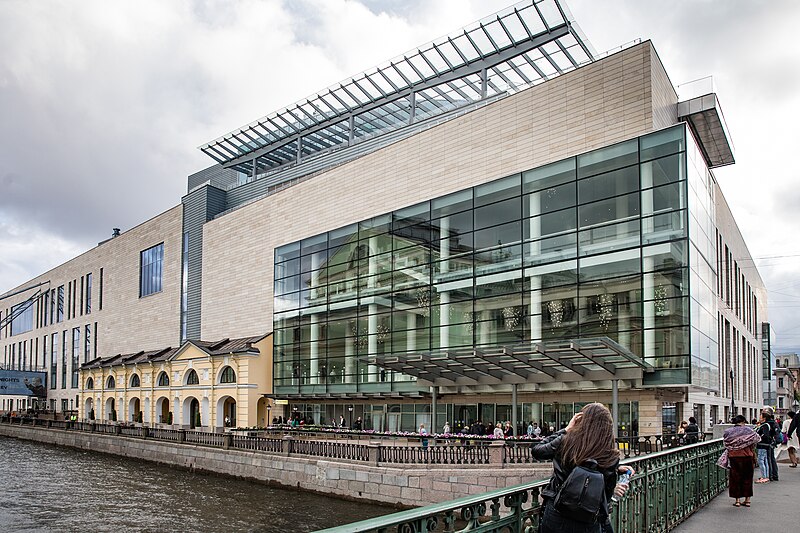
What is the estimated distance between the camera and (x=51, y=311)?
84.4m

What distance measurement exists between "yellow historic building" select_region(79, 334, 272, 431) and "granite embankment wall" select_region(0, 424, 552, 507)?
270 inches

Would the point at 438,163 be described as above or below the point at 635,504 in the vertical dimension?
above

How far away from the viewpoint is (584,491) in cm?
426

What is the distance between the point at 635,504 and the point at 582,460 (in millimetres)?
3823

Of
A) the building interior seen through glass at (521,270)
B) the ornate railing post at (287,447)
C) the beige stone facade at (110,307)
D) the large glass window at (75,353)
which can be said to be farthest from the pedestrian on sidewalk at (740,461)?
the large glass window at (75,353)

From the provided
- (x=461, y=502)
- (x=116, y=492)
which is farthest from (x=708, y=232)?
(x=461, y=502)

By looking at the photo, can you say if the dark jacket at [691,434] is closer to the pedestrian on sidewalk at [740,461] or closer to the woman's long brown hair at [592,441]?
the pedestrian on sidewalk at [740,461]

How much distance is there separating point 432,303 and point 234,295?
21.5 meters

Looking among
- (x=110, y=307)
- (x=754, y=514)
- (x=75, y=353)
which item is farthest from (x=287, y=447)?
(x=75, y=353)

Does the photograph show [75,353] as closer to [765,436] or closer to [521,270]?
[521,270]

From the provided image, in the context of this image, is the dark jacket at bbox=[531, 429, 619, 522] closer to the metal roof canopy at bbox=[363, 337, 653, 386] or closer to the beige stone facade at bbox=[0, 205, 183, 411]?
the metal roof canopy at bbox=[363, 337, 653, 386]

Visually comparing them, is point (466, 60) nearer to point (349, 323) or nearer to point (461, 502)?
point (349, 323)

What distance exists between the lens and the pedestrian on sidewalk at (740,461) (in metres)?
10.5

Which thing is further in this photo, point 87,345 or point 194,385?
point 87,345
